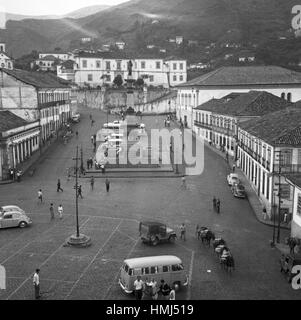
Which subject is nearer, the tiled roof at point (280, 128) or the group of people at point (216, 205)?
the tiled roof at point (280, 128)

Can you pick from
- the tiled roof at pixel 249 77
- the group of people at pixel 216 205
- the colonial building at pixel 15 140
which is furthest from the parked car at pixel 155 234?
the tiled roof at pixel 249 77

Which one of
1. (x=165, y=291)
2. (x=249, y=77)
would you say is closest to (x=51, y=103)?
(x=249, y=77)

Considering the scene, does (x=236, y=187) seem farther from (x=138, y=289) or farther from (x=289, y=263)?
(x=138, y=289)

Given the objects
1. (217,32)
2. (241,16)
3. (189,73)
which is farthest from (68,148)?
(241,16)

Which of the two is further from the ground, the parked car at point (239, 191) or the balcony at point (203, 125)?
the balcony at point (203, 125)

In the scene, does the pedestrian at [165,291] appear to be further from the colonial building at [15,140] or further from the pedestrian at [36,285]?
the colonial building at [15,140]
